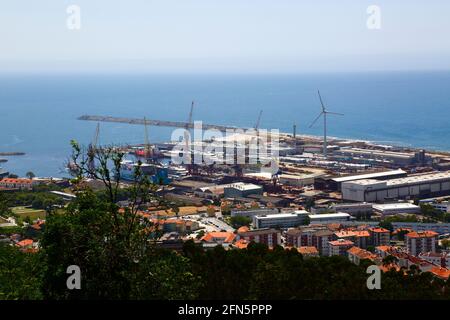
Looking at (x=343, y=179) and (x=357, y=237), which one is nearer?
(x=357, y=237)

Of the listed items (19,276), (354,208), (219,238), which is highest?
(19,276)

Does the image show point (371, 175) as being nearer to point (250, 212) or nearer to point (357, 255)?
point (250, 212)

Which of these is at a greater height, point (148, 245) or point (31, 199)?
point (148, 245)

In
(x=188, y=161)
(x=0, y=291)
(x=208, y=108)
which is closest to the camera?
(x=0, y=291)

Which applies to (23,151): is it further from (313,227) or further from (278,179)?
(313,227)

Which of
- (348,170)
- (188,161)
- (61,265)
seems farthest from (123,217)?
(188,161)

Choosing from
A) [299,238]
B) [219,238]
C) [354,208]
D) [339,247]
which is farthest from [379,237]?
[354,208]
